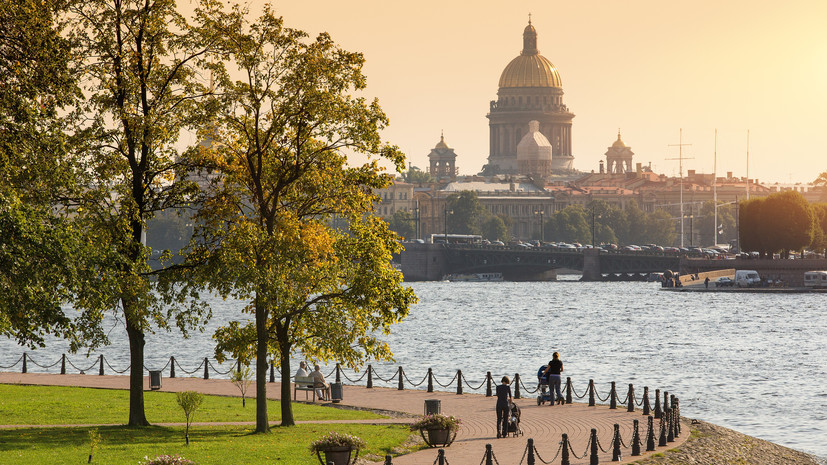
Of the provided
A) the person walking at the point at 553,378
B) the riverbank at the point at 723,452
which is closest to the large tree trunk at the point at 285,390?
the riverbank at the point at 723,452

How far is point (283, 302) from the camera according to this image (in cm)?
2577

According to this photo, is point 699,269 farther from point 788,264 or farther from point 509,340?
point 509,340

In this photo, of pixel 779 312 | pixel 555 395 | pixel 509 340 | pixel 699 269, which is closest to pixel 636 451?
pixel 555 395

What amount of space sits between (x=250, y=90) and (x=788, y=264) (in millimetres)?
105041

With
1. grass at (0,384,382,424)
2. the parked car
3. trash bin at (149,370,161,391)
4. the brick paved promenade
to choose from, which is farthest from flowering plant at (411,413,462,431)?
the parked car

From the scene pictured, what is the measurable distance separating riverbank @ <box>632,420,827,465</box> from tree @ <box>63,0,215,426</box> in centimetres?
993

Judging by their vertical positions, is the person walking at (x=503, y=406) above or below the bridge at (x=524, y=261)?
below

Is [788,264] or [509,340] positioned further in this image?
[788,264]

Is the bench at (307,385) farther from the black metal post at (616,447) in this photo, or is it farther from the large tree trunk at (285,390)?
the black metal post at (616,447)

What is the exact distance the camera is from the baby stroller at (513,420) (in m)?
26.6

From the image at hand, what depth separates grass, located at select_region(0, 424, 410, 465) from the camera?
73.7 feet

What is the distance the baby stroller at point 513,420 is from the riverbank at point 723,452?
10.4ft

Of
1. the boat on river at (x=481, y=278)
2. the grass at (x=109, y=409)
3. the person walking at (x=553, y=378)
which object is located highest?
the boat on river at (x=481, y=278)

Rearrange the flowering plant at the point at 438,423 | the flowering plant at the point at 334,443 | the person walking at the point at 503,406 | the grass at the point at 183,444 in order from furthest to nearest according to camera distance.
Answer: the person walking at the point at 503,406 < the flowering plant at the point at 438,423 < the grass at the point at 183,444 < the flowering plant at the point at 334,443
